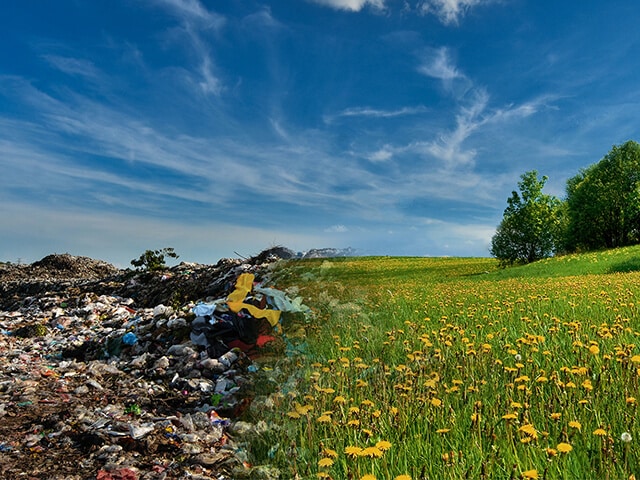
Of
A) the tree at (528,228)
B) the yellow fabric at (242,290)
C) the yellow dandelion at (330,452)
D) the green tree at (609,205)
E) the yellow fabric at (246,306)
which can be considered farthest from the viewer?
the green tree at (609,205)

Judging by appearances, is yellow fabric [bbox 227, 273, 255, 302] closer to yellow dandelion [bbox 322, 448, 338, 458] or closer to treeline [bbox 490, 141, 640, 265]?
yellow dandelion [bbox 322, 448, 338, 458]

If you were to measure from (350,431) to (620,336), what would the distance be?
3.30 m

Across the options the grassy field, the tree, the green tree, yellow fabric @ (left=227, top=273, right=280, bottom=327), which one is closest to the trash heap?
yellow fabric @ (left=227, top=273, right=280, bottom=327)

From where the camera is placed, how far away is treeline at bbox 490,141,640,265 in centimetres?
3231

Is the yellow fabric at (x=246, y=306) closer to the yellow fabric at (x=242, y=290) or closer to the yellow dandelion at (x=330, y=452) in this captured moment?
the yellow fabric at (x=242, y=290)

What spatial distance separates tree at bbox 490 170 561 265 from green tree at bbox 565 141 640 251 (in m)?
8.52

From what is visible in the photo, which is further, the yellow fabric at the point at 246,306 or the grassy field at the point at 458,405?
the yellow fabric at the point at 246,306

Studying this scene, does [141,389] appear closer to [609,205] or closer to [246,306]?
[246,306]

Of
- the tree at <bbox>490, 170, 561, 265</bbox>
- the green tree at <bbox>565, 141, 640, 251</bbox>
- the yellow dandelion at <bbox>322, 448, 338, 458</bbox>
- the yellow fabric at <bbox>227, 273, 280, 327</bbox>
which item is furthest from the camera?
the green tree at <bbox>565, 141, 640, 251</bbox>

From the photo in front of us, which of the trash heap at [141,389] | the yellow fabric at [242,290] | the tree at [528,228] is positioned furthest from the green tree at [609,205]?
the yellow fabric at [242,290]

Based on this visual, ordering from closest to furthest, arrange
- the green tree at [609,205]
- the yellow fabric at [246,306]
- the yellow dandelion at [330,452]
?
the yellow dandelion at [330,452], the yellow fabric at [246,306], the green tree at [609,205]

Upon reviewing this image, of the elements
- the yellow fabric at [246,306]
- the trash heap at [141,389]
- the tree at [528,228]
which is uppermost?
the tree at [528,228]

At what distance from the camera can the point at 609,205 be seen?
1521 inches

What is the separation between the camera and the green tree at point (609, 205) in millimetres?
38656
